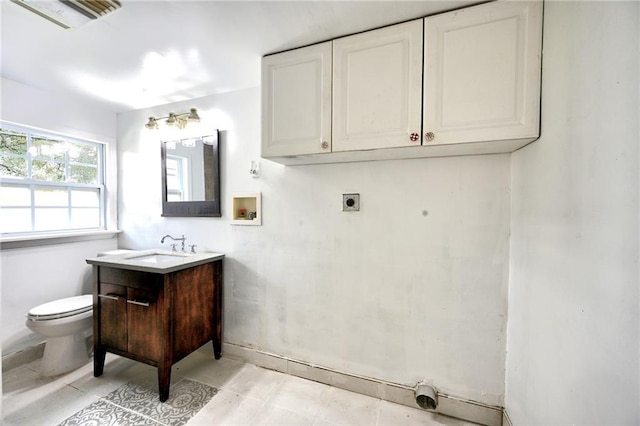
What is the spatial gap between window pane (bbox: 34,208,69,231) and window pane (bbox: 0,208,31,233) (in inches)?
2.3

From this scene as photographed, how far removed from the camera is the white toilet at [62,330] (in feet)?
5.82

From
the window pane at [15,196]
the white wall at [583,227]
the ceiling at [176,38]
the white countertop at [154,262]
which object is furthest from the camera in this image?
the window pane at [15,196]

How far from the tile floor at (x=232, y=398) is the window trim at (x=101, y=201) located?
3.18ft

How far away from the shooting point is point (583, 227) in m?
0.84

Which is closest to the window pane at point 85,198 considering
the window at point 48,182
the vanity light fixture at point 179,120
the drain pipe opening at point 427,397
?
the window at point 48,182

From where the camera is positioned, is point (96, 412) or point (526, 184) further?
point (96, 412)

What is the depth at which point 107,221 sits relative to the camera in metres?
2.61

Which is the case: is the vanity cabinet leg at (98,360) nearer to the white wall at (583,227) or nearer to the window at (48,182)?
the window at (48,182)

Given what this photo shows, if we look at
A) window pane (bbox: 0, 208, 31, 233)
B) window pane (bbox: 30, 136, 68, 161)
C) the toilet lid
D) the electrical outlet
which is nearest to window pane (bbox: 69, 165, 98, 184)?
window pane (bbox: 30, 136, 68, 161)

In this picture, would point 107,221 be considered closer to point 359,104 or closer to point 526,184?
point 359,104

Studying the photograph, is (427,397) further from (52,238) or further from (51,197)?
(51,197)

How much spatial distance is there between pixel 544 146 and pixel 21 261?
3494 mm

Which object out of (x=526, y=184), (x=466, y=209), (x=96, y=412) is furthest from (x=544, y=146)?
(x=96, y=412)

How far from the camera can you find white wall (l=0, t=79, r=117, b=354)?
192 cm
